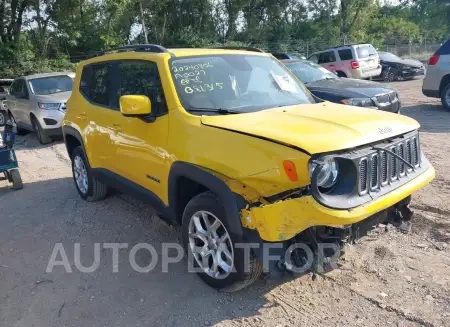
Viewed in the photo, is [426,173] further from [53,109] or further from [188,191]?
[53,109]

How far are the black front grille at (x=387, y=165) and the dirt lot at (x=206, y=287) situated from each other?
862mm

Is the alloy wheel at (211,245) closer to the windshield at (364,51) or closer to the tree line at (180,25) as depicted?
the windshield at (364,51)

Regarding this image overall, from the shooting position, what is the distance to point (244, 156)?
286 centimetres

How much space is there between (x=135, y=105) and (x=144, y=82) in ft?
1.69

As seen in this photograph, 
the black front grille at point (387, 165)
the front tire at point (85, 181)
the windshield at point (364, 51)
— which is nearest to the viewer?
the black front grille at point (387, 165)

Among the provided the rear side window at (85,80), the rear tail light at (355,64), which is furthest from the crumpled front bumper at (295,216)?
the rear tail light at (355,64)

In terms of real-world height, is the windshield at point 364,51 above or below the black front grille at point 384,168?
below

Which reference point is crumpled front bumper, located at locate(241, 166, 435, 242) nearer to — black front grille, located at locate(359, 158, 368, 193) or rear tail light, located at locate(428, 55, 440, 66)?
black front grille, located at locate(359, 158, 368, 193)

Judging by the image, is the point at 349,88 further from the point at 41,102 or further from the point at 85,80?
the point at 41,102

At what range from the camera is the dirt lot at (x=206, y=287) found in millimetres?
3051

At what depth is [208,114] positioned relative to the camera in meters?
3.40

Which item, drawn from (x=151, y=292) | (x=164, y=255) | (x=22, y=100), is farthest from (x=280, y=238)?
(x=22, y=100)

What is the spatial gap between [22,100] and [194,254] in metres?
9.34

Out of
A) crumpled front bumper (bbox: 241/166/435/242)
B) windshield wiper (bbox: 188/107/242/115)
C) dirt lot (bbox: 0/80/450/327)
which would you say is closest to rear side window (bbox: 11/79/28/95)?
dirt lot (bbox: 0/80/450/327)
